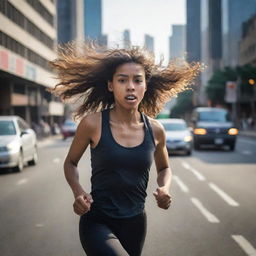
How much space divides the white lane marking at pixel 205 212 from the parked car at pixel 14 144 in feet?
20.3

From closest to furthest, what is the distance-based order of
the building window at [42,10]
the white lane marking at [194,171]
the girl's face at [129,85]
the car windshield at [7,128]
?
the girl's face at [129,85] < the white lane marking at [194,171] < the car windshield at [7,128] < the building window at [42,10]

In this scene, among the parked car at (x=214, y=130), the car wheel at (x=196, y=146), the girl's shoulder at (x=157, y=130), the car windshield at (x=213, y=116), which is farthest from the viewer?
the car wheel at (x=196, y=146)

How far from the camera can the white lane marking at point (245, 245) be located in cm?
527

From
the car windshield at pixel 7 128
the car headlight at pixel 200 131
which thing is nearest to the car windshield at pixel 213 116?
the car headlight at pixel 200 131

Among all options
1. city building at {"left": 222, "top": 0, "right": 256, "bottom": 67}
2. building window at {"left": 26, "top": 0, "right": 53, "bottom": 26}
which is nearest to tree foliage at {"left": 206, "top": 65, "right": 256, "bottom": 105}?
building window at {"left": 26, "top": 0, "right": 53, "bottom": 26}

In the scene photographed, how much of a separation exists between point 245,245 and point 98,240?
320 centimetres

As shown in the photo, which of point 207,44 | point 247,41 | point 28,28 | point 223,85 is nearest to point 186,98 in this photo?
point 207,44

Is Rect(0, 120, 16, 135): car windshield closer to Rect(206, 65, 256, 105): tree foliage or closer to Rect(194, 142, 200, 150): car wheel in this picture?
Rect(194, 142, 200, 150): car wheel

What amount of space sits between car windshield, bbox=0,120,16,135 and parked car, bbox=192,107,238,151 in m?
10.6

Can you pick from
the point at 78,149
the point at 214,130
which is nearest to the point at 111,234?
the point at 78,149

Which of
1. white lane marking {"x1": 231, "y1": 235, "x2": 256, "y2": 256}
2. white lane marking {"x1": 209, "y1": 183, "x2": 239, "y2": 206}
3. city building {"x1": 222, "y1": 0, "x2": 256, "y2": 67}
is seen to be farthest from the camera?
city building {"x1": 222, "y1": 0, "x2": 256, "y2": 67}

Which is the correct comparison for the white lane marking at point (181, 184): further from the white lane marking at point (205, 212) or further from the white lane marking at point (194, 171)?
the white lane marking at point (205, 212)

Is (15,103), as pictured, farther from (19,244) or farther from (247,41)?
(247,41)

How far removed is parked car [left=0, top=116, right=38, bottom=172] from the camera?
13.4 m
